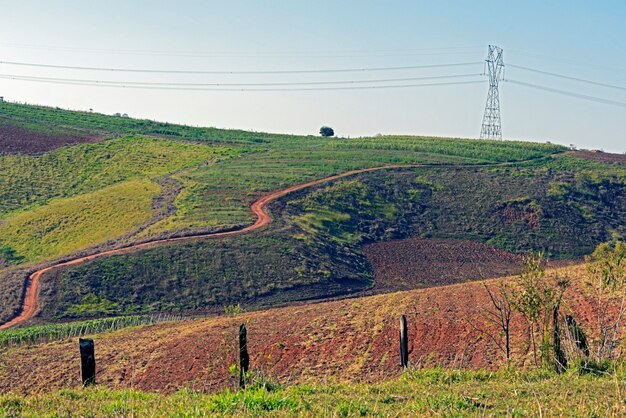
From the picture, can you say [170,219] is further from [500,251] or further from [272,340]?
[272,340]

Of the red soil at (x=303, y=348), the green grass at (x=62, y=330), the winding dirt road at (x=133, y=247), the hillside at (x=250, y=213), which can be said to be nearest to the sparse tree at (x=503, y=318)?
the red soil at (x=303, y=348)

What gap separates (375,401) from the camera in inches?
481

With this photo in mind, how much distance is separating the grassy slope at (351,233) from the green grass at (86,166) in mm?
19274

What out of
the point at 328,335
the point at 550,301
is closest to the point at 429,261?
the point at 328,335

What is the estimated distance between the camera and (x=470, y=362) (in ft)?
68.8

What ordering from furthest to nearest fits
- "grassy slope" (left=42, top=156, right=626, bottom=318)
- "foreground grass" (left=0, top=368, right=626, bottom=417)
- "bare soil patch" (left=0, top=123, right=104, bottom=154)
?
"bare soil patch" (left=0, top=123, right=104, bottom=154) → "grassy slope" (left=42, top=156, right=626, bottom=318) → "foreground grass" (left=0, top=368, right=626, bottom=417)

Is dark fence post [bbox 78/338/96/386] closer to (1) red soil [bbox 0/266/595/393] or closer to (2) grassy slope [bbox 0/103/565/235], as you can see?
(1) red soil [bbox 0/266/595/393]

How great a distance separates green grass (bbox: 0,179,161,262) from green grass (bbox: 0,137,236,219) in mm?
3760

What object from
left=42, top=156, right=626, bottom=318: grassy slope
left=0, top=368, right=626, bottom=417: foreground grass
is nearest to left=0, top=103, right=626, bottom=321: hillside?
left=42, top=156, right=626, bottom=318: grassy slope

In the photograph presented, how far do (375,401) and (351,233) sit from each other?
4562cm

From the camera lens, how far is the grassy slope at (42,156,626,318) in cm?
4347

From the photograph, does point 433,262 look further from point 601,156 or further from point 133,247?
point 601,156

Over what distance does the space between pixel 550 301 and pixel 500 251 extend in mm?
40715

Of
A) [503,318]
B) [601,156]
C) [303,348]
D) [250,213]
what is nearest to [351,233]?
[250,213]
